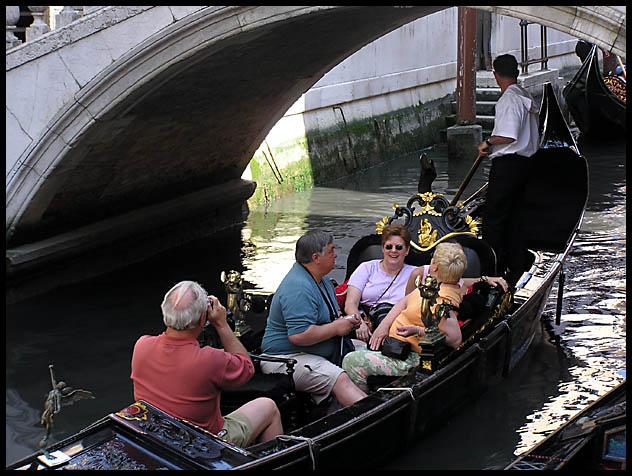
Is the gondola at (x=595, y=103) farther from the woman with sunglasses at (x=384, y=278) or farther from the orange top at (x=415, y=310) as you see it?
the orange top at (x=415, y=310)

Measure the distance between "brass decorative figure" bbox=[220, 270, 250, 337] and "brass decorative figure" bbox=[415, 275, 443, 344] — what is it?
0.64 meters

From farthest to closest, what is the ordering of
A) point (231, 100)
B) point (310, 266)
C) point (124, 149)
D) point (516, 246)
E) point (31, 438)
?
1. point (231, 100)
2. point (124, 149)
3. point (516, 246)
4. point (31, 438)
5. point (310, 266)

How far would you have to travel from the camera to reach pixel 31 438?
11.9 feet

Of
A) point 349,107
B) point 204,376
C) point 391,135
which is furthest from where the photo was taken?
point 391,135

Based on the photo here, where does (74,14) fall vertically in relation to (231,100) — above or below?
above

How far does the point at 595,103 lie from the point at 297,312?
8.18 metres

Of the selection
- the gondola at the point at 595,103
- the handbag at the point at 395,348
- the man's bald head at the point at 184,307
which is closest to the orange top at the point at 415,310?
the handbag at the point at 395,348

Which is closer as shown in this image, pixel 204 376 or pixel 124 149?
pixel 204 376

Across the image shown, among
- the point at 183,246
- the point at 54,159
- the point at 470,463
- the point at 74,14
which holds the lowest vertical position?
the point at 470,463

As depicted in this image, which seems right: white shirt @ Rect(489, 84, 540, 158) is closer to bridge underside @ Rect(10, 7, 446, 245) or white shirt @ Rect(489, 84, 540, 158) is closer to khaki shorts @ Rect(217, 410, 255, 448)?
bridge underside @ Rect(10, 7, 446, 245)

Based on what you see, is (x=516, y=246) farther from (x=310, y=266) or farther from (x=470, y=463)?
(x=310, y=266)

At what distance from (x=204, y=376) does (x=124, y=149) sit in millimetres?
3243

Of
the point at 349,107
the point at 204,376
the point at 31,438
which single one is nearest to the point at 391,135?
the point at 349,107

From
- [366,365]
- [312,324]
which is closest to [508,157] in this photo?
[366,365]
